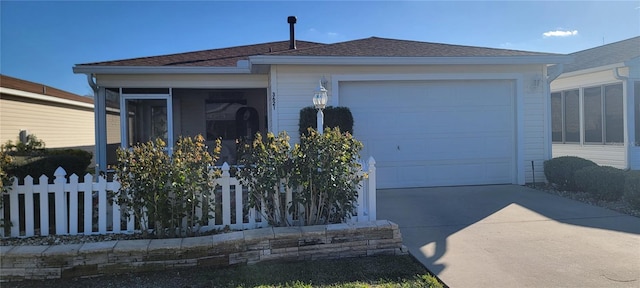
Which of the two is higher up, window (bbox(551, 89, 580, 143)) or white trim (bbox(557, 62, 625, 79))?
white trim (bbox(557, 62, 625, 79))

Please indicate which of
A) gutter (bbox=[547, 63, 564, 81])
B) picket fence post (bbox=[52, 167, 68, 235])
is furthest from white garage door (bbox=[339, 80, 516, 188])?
picket fence post (bbox=[52, 167, 68, 235])

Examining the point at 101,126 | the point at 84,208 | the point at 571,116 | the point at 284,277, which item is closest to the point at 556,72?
the point at 571,116

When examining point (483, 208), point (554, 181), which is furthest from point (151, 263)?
point (554, 181)

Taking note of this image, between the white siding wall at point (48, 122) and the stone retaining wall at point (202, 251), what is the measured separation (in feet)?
34.8

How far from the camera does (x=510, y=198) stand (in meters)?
6.59

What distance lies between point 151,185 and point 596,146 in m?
10.2

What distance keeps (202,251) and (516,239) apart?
11.6 feet

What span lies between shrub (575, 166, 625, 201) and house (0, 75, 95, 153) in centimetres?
1468

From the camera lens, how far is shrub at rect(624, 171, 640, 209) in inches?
224

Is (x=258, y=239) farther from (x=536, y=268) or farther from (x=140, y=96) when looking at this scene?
(x=140, y=96)

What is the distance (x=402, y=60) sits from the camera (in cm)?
734

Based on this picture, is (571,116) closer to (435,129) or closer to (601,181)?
(601,181)

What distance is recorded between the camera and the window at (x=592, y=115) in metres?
9.30

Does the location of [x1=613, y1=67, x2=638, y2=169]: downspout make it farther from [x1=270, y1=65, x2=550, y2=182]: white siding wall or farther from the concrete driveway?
the concrete driveway
